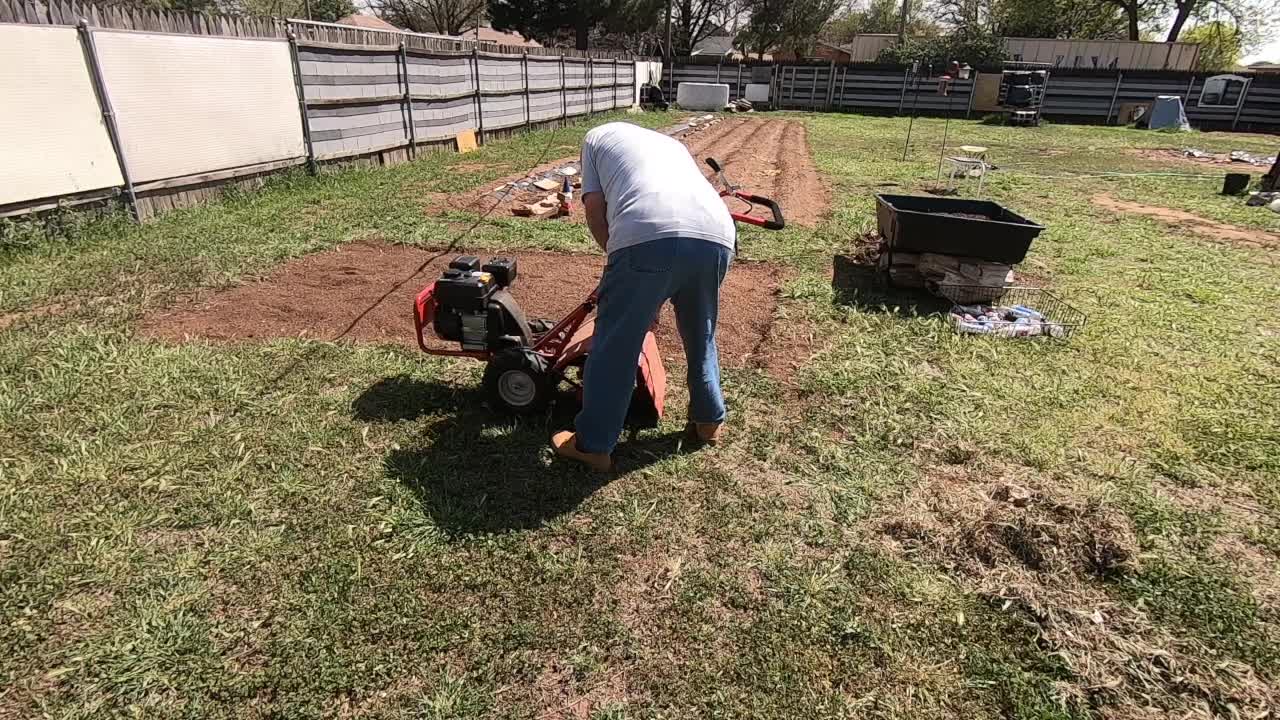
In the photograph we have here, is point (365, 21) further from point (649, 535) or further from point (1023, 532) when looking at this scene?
point (1023, 532)

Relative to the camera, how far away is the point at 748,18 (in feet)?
137

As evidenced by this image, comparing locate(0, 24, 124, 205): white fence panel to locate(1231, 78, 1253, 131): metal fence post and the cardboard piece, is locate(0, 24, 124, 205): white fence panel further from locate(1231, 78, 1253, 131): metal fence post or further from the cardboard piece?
locate(1231, 78, 1253, 131): metal fence post

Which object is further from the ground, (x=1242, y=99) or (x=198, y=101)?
(x=1242, y=99)

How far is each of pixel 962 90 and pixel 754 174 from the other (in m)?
19.8

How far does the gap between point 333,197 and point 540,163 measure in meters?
3.75

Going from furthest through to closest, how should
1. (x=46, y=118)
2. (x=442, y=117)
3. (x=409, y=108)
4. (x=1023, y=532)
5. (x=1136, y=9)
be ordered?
(x=1136, y=9), (x=442, y=117), (x=409, y=108), (x=46, y=118), (x=1023, y=532)

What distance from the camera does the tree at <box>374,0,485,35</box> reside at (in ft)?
141

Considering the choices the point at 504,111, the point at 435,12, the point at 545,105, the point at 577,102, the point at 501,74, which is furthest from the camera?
the point at 435,12

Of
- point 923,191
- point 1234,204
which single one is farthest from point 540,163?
point 1234,204

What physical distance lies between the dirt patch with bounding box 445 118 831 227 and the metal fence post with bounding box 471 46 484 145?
2.69 m

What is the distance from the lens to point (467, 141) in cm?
1249

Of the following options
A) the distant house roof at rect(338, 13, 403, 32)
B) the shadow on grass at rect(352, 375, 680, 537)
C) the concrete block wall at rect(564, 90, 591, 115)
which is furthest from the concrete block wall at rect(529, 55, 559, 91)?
the distant house roof at rect(338, 13, 403, 32)

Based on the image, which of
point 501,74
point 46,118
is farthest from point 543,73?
point 46,118

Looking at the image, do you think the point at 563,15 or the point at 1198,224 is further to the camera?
the point at 563,15
